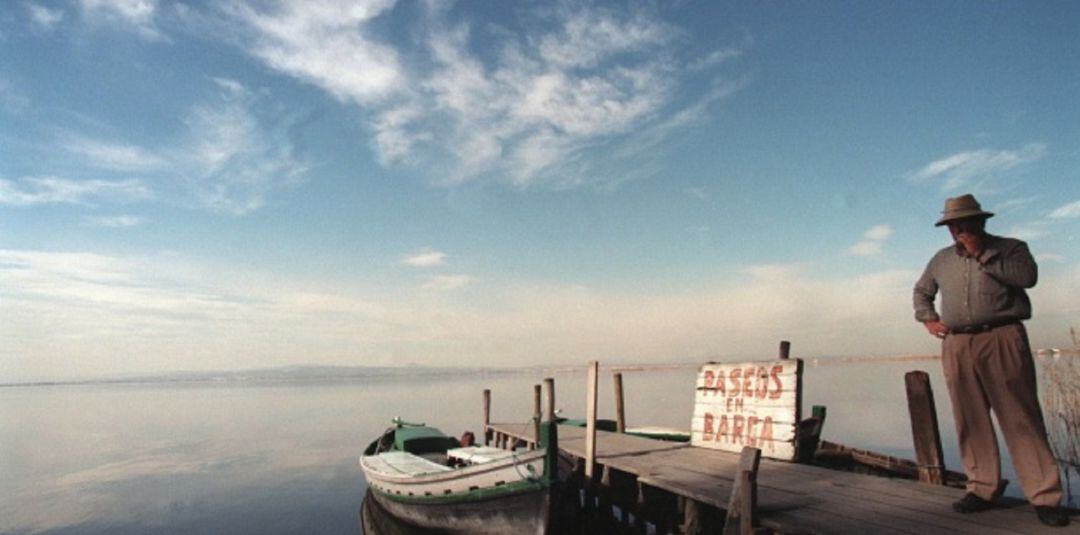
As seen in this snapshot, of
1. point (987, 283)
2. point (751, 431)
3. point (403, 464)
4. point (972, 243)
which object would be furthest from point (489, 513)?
point (972, 243)

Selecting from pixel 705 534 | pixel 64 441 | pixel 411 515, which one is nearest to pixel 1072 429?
pixel 705 534

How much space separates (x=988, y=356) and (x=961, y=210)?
161 cm

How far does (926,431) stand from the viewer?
8.52 metres

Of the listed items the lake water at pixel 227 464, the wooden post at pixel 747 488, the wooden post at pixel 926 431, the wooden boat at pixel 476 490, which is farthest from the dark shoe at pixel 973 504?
the lake water at pixel 227 464

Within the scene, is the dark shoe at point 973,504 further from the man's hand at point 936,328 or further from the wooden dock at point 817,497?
the man's hand at point 936,328

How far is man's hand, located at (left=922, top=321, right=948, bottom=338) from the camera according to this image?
22.0 feet

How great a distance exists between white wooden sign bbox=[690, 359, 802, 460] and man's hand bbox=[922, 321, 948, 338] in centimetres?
399

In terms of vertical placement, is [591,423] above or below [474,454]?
above

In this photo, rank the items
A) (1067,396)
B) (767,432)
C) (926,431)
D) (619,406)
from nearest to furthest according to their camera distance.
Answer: (926,431) → (767,432) → (1067,396) → (619,406)

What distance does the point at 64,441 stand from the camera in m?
46.2

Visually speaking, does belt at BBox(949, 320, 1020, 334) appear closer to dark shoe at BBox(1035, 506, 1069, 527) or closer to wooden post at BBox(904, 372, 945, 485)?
dark shoe at BBox(1035, 506, 1069, 527)

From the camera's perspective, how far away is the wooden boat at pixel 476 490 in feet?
34.8

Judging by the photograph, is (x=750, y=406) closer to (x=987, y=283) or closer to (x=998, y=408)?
(x=998, y=408)

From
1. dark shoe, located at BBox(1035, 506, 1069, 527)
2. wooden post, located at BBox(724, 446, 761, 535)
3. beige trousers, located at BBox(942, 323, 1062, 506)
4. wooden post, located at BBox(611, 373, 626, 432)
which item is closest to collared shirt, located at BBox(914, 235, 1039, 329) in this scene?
beige trousers, located at BBox(942, 323, 1062, 506)
